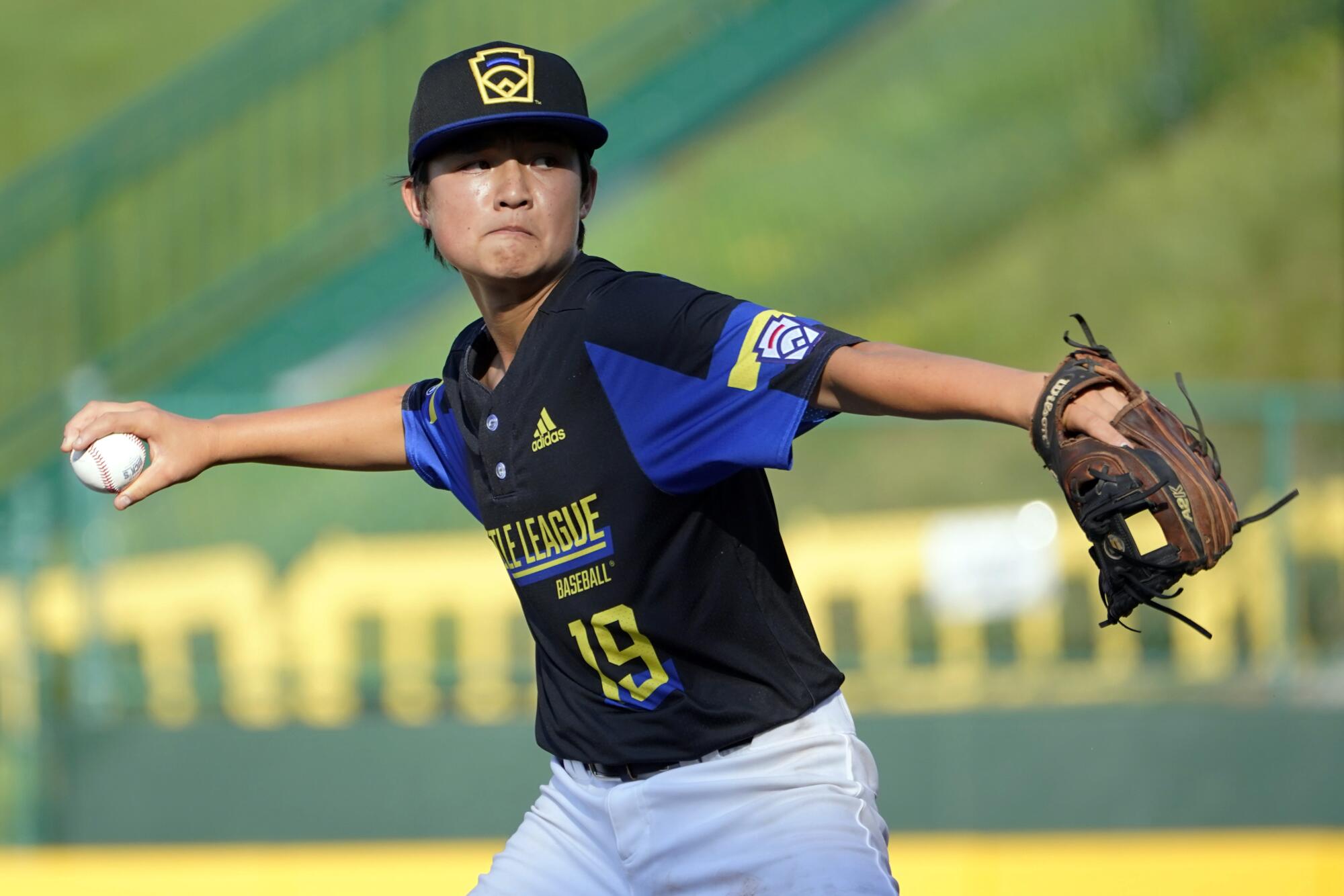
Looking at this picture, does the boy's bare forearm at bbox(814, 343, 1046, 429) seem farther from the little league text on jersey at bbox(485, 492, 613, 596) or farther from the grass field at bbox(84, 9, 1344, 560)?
the grass field at bbox(84, 9, 1344, 560)

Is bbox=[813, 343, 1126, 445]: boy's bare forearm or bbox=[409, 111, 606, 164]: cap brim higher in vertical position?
bbox=[409, 111, 606, 164]: cap brim

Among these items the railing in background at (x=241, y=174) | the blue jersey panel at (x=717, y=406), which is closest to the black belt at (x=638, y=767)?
the blue jersey panel at (x=717, y=406)

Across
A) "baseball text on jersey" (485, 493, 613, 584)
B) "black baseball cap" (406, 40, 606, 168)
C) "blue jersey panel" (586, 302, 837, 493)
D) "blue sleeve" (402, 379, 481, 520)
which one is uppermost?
"black baseball cap" (406, 40, 606, 168)

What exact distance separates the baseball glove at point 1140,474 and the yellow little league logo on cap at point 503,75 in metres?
1.22

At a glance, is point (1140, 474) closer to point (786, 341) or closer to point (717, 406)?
point (786, 341)

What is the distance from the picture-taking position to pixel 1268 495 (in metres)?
8.08

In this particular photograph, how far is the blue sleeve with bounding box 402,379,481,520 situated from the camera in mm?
3488

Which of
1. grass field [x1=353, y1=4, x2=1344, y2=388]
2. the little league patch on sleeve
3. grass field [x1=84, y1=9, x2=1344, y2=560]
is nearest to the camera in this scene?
the little league patch on sleeve

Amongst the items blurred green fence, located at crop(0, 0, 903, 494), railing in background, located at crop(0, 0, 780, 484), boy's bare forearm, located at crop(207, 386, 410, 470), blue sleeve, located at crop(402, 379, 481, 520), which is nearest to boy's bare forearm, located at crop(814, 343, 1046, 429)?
blue sleeve, located at crop(402, 379, 481, 520)

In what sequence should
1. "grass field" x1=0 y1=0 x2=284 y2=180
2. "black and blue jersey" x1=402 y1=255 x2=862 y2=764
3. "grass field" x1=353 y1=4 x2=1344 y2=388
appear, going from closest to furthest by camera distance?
"black and blue jersey" x1=402 y1=255 x2=862 y2=764 → "grass field" x1=353 y1=4 x2=1344 y2=388 → "grass field" x1=0 y1=0 x2=284 y2=180

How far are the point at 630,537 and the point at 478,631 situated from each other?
18.0 feet

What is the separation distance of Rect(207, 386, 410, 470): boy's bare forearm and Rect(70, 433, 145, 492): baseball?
22cm

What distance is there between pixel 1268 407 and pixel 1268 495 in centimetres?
47

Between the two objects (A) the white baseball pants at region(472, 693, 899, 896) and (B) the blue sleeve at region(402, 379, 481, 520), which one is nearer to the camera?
(A) the white baseball pants at region(472, 693, 899, 896)
